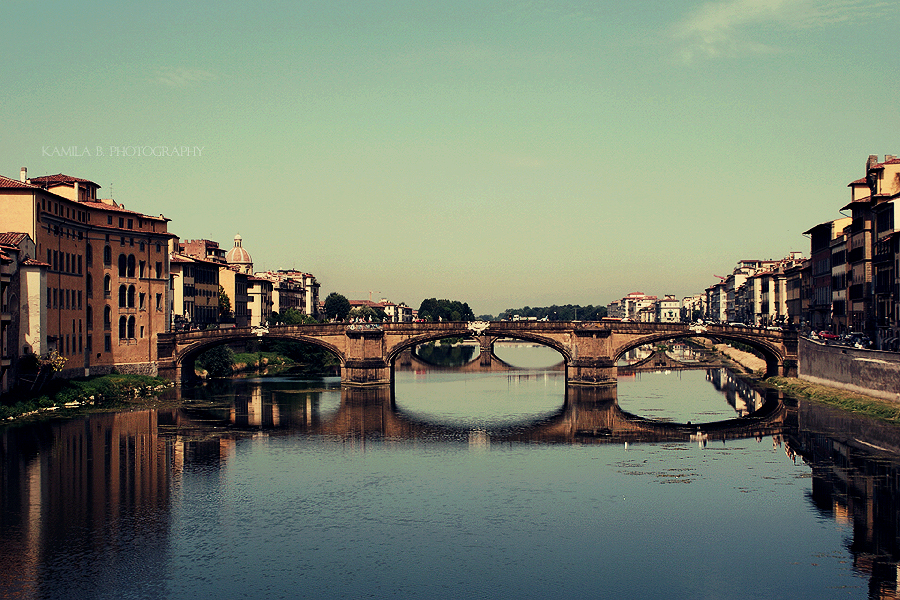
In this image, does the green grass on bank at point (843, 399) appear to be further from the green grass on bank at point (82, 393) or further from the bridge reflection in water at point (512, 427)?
the green grass on bank at point (82, 393)

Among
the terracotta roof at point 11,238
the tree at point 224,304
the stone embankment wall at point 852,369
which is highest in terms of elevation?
the terracotta roof at point 11,238

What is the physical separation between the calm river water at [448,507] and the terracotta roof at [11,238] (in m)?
16.3

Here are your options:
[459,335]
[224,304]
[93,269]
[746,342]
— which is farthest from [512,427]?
[224,304]

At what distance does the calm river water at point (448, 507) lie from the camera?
37.6m

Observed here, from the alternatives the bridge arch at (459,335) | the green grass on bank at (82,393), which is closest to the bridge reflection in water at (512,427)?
the green grass on bank at (82,393)

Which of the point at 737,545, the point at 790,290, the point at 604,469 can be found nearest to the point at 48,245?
the point at 604,469

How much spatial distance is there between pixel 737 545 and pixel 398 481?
72.8 feet

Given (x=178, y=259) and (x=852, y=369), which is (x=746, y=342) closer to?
(x=852, y=369)

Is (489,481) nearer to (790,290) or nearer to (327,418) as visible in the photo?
(327,418)

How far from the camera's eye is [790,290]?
526ft

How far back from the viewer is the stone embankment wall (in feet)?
245

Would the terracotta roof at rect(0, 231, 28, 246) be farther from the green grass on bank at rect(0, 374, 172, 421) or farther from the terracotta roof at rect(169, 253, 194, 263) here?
the terracotta roof at rect(169, 253, 194, 263)

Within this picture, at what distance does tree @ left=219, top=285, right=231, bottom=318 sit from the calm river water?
78453 millimetres

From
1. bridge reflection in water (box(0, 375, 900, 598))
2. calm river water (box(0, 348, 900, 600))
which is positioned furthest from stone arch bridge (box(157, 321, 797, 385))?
calm river water (box(0, 348, 900, 600))
